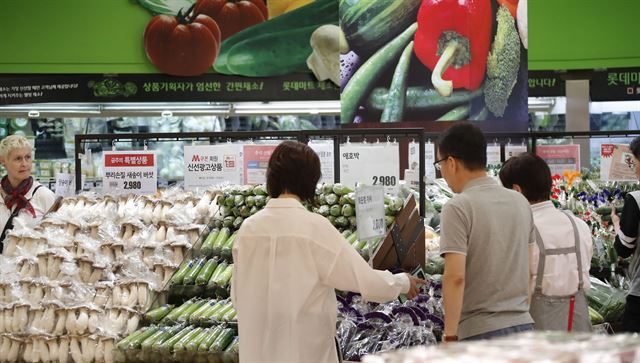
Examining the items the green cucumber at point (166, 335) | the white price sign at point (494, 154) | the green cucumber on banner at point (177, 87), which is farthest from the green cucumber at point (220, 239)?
the green cucumber on banner at point (177, 87)

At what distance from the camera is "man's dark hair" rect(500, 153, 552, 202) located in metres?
3.58

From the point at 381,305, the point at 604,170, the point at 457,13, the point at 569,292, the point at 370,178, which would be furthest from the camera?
the point at 457,13

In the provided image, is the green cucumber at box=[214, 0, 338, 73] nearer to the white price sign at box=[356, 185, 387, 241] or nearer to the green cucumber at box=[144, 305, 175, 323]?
the green cucumber at box=[144, 305, 175, 323]

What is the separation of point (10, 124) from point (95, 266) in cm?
526

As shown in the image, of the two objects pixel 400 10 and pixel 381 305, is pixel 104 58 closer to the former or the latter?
pixel 400 10

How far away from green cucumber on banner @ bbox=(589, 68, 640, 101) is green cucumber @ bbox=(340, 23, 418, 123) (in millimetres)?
3720

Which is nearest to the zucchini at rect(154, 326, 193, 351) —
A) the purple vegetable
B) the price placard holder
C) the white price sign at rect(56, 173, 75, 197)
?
the price placard holder

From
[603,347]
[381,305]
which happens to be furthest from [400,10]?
[603,347]

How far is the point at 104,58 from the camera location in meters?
9.41

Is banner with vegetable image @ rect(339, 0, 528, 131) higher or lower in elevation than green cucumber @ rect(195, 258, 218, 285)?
higher

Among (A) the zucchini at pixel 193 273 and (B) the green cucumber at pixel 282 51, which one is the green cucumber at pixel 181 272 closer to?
(A) the zucchini at pixel 193 273

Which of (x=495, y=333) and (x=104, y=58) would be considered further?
(x=104, y=58)

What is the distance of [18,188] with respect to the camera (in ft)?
17.7

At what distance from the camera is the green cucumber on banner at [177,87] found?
9258 mm
